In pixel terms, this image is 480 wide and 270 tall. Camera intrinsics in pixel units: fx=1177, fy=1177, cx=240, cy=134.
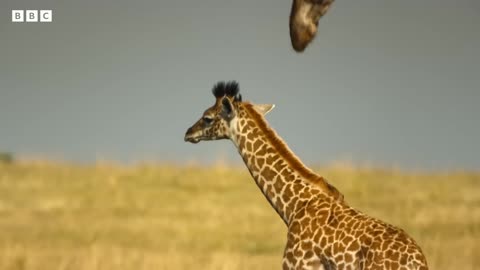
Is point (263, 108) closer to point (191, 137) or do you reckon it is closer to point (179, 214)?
point (191, 137)

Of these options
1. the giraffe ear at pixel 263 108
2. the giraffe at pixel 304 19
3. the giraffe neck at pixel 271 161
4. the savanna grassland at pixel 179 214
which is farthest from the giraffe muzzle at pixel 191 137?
the savanna grassland at pixel 179 214

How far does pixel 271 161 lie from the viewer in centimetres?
988

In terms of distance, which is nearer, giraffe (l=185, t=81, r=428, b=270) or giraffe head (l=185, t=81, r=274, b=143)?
giraffe (l=185, t=81, r=428, b=270)

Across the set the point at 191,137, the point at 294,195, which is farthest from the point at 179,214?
the point at 294,195

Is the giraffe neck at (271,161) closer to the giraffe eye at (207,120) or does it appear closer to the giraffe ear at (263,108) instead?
the giraffe ear at (263,108)

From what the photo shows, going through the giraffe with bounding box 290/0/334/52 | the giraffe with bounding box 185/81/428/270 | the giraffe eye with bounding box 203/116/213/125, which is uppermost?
the giraffe with bounding box 290/0/334/52

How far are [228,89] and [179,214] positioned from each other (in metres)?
10.7

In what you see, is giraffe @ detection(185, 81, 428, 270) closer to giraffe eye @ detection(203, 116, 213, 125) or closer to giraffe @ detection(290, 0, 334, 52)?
giraffe eye @ detection(203, 116, 213, 125)

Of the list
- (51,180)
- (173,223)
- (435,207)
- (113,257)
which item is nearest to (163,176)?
(51,180)

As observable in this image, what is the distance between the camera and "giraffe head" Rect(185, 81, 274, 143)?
9.77 meters

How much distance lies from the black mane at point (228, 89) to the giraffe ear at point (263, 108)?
0.56ft

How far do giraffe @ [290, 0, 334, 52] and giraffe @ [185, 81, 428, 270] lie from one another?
1.97ft

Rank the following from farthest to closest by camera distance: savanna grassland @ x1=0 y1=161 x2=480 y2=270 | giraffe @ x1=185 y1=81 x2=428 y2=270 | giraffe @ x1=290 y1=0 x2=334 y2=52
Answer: savanna grassland @ x1=0 y1=161 x2=480 y2=270 → giraffe @ x1=290 y1=0 x2=334 y2=52 → giraffe @ x1=185 y1=81 x2=428 y2=270

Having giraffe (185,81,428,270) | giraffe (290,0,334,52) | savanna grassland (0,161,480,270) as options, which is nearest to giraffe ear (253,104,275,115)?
giraffe (185,81,428,270)
